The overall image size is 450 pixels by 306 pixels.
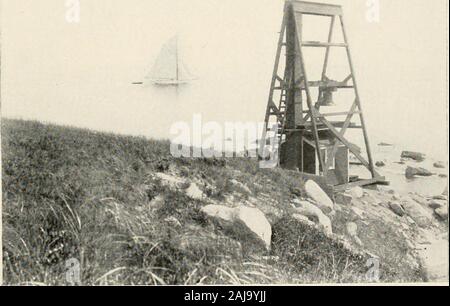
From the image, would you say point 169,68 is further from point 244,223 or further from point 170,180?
point 244,223

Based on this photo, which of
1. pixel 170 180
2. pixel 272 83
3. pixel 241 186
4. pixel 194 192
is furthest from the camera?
pixel 272 83

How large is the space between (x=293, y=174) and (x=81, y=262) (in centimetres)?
522

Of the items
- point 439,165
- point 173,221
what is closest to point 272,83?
point 439,165

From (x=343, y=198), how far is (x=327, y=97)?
8.50 feet

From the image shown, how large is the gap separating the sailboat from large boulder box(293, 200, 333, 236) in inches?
141

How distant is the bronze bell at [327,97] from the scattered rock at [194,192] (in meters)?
4.90

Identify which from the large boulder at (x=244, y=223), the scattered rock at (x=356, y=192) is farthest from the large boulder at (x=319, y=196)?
the large boulder at (x=244, y=223)

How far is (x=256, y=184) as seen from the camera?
778cm

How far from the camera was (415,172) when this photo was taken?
1222 cm

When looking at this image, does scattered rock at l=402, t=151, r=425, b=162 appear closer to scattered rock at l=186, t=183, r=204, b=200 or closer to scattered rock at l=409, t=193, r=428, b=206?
scattered rock at l=409, t=193, r=428, b=206

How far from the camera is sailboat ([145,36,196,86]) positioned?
8.46 m

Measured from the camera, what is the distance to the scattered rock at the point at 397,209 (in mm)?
9031
